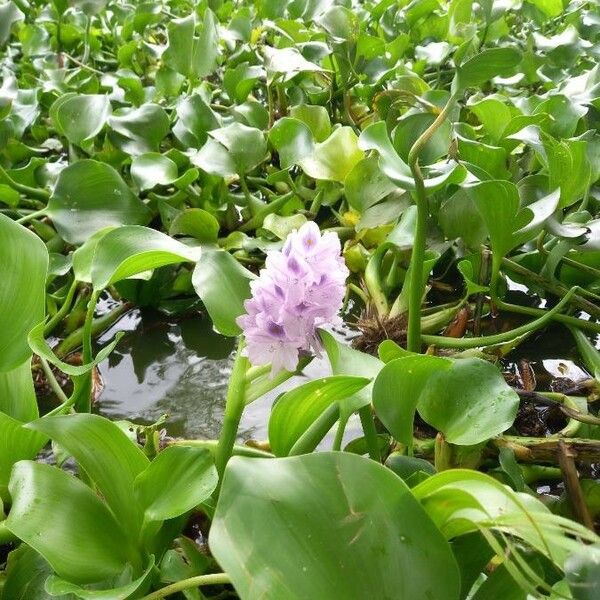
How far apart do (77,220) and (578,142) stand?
730mm

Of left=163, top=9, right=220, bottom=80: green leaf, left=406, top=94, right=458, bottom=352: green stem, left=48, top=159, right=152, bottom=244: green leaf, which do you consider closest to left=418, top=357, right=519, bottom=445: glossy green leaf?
left=406, top=94, right=458, bottom=352: green stem

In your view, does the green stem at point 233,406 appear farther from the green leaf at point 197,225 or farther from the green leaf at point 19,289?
the green leaf at point 197,225

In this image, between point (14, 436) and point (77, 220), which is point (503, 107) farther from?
point (14, 436)

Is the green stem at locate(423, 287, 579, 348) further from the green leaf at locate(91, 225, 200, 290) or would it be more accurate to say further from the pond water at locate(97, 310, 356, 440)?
the green leaf at locate(91, 225, 200, 290)

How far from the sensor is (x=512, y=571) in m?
0.42

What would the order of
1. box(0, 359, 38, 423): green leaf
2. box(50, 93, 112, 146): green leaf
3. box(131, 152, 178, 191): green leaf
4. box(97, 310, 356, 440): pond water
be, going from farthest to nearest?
box(50, 93, 112, 146): green leaf, box(131, 152, 178, 191): green leaf, box(97, 310, 356, 440): pond water, box(0, 359, 38, 423): green leaf

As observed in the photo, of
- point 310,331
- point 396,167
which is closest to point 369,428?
point 310,331

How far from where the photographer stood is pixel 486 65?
0.70 meters

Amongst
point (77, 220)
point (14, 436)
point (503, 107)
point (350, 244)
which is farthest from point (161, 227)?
point (14, 436)

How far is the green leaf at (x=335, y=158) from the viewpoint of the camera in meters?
1.28

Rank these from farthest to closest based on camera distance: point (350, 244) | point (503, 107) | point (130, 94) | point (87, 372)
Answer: point (130, 94) → point (350, 244) → point (503, 107) → point (87, 372)

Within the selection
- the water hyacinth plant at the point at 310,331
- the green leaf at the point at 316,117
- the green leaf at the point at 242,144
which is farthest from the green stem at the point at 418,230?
the green leaf at the point at 316,117

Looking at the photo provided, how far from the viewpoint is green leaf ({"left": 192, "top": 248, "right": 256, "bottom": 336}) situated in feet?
2.21

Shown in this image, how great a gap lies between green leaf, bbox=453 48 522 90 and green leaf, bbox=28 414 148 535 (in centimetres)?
46
